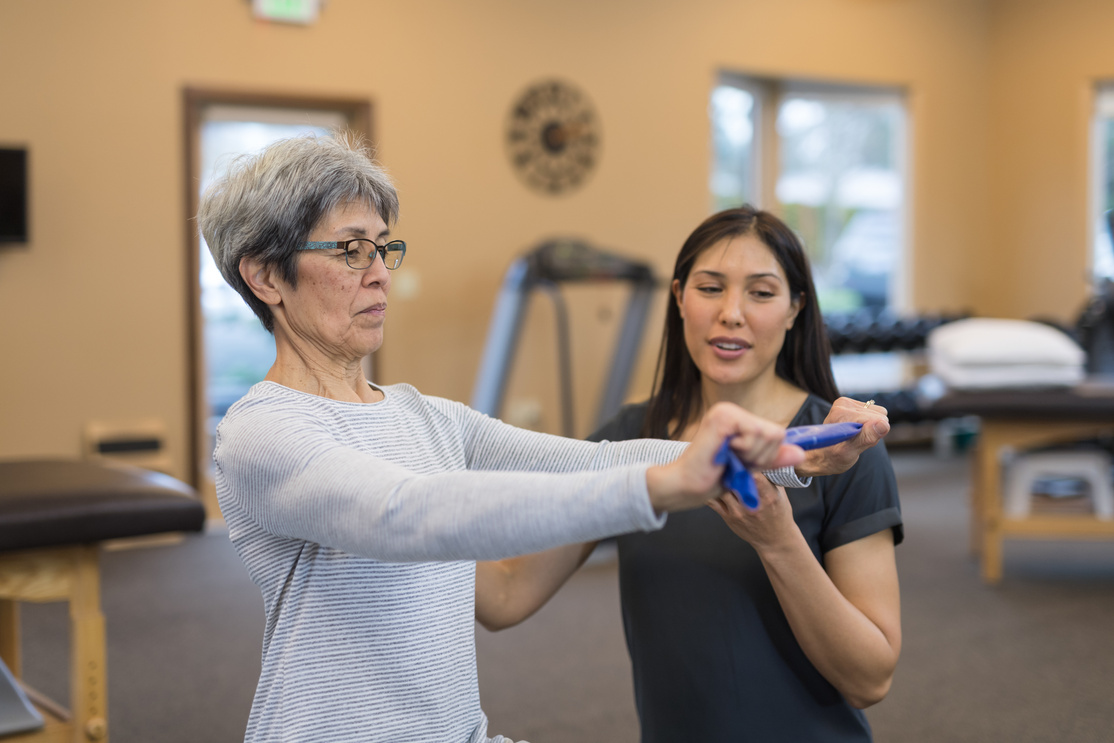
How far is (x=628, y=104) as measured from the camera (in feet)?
19.9

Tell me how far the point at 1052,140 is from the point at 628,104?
3.39 m

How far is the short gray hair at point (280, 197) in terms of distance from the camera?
1.04 meters

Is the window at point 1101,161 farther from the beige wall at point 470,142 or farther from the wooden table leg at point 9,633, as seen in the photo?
the wooden table leg at point 9,633

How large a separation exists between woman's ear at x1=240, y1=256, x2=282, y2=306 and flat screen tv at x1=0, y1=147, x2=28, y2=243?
3.88 metres

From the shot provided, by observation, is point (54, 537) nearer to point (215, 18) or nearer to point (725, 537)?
point (725, 537)

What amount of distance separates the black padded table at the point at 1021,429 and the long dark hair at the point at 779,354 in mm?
2499

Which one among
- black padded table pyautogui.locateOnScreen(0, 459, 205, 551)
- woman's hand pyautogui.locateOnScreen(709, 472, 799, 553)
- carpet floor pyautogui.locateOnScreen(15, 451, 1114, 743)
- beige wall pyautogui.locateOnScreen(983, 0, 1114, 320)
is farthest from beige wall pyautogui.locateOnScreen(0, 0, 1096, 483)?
woman's hand pyautogui.locateOnScreen(709, 472, 799, 553)

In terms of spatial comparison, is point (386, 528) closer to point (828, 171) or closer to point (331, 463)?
point (331, 463)

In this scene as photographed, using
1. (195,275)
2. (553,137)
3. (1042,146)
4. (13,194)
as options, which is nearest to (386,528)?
(13,194)

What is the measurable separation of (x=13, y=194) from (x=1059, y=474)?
4596 mm

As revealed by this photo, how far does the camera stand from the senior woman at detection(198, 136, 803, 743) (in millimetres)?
945

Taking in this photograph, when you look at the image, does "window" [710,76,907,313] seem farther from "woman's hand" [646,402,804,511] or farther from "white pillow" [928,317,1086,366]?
"woman's hand" [646,402,804,511]

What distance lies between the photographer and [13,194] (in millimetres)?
4355

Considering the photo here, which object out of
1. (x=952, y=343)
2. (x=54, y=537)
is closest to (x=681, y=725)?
(x=54, y=537)
